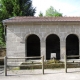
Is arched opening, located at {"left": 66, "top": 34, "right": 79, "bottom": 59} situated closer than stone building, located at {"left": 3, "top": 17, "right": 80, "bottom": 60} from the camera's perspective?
No

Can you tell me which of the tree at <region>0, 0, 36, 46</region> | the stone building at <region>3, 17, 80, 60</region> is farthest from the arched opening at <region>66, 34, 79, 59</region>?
the tree at <region>0, 0, 36, 46</region>

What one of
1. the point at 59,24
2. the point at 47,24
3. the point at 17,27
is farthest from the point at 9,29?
the point at 59,24

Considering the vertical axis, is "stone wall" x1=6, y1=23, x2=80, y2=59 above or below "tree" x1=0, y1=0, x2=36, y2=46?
below

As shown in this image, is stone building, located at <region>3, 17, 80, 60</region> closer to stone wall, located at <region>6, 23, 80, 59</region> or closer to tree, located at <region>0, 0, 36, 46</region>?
stone wall, located at <region>6, 23, 80, 59</region>

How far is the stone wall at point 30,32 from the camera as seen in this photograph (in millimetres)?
13492

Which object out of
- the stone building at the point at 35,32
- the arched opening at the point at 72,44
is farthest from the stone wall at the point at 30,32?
the arched opening at the point at 72,44

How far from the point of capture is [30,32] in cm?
1358

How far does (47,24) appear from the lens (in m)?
13.5

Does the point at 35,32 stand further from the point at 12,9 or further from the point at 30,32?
the point at 12,9

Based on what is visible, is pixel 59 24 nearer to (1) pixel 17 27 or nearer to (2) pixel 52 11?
(1) pixel 17 27

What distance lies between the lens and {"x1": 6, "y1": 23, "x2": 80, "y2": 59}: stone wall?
1349 cm

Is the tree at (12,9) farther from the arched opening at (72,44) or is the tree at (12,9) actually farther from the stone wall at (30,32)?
the stone wall at (30,32)

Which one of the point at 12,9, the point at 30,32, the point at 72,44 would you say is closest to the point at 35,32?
the point at 30,32

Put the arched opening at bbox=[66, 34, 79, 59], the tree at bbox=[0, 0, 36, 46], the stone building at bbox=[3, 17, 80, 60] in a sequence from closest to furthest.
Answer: the stone building at bbox=[3, 17, 80, 60] < the arched opening at bbox=[66, 34, 79, 59] < the tree at bbox=[0, 0, 36, 46]
